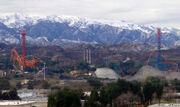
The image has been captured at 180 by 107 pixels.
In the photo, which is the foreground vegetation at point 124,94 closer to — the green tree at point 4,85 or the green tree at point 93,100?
the green tree at point 93,100

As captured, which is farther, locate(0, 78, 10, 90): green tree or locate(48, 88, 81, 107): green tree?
locate(0, 78, 10, 90): green tree

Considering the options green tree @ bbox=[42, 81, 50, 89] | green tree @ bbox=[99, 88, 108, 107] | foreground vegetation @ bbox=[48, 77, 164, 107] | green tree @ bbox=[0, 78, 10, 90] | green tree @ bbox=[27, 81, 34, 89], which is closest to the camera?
green tree @ bbox=[99, 88, 108, 107]

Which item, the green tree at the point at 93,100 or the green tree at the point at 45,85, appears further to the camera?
the green tree at the point at 45,85

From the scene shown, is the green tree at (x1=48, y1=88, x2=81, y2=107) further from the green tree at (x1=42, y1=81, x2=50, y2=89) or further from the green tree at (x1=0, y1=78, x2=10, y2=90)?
the green tree at (x1=42, y1=81, x2=50, y2=89)

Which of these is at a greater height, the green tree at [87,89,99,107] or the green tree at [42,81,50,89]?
the green tree at [87,89,99,107]

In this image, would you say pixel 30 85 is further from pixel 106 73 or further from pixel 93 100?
pixel 93 100

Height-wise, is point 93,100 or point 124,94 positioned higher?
point 93,100

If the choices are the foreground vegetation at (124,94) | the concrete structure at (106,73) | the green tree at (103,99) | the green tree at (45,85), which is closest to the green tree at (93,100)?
the foreground vegetation at (124,94)

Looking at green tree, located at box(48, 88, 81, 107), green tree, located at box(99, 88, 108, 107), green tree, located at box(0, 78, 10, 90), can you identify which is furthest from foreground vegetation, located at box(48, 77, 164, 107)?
green tree, located at box(0, 78, 10, 90)

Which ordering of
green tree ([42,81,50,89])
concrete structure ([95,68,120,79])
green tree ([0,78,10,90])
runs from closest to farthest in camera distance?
green tree ([0,78,10,90]) → green tree ([42,81,50,89]) → concrete structure ([95,68,120,79])

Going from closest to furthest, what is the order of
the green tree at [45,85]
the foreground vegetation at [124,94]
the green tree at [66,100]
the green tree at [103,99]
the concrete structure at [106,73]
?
the green tree at [66,100], the green tree at [103,99], the foreground vegetation at [124,94], the green tree at [45,85], the concrete structure at [106,73]

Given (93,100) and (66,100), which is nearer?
(66,100)

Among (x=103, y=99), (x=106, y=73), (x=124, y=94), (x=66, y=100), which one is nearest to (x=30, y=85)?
(x=106, y=73)

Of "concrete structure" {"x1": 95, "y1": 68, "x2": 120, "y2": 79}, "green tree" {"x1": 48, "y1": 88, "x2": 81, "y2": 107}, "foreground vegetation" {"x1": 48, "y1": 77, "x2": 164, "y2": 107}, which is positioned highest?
"green tree" {"x1": 48, "y1": 88, "x2": 81, "y2": 107}
